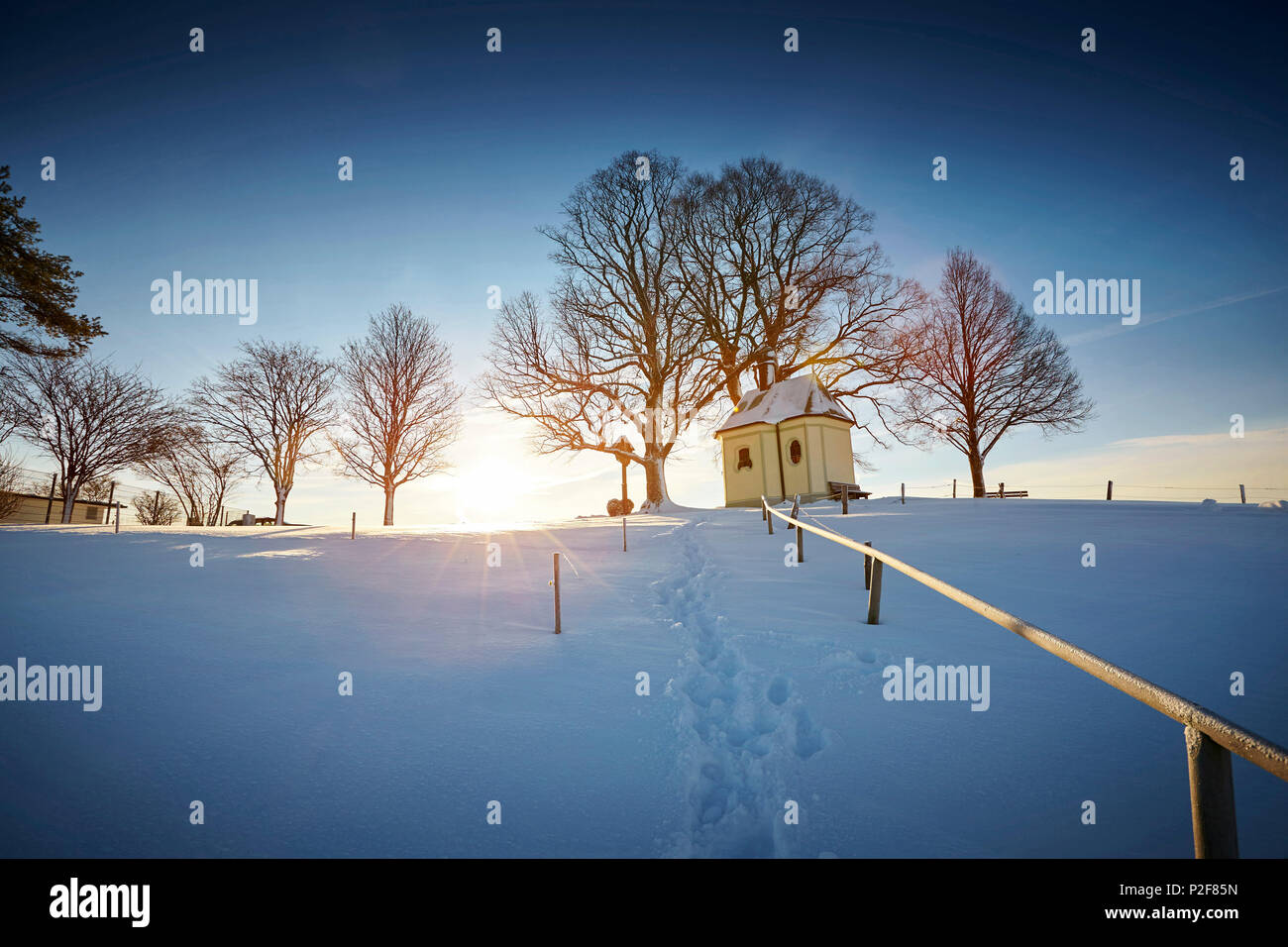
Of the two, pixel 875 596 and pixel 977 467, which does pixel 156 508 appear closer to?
pixel 875 596

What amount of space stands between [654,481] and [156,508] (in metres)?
40.2

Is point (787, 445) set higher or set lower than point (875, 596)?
higher

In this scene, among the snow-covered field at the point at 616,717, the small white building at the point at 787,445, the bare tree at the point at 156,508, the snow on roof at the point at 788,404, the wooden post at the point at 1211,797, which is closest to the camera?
the wooden post at the point at 1211,797

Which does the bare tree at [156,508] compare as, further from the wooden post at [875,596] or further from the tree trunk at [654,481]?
the wooden post at [875,596]

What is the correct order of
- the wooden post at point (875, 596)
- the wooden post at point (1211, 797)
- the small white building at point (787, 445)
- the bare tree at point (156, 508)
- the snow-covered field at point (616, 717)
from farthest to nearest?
the bare tree at point (156, 508)
the small white building at point (787, 445)
the wooden post at point (875, 596)
the snow-covered field at point (616, 717)
the wooden post at point (1211, 797)

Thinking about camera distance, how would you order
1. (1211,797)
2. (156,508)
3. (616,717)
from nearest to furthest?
(1211,797) → (616,717) → (156,508)

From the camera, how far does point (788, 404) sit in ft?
84.5

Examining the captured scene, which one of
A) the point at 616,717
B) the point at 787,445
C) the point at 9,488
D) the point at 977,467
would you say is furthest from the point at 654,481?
the point at 9,488

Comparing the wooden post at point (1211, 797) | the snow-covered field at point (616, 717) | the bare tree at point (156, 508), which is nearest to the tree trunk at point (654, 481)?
the snow-covered field at point (616, 717)

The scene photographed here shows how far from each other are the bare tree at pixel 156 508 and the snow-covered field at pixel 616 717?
1592 inches

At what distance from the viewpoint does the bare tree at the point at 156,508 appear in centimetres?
3850

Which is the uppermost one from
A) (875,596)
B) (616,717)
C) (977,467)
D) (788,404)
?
(788,404)
